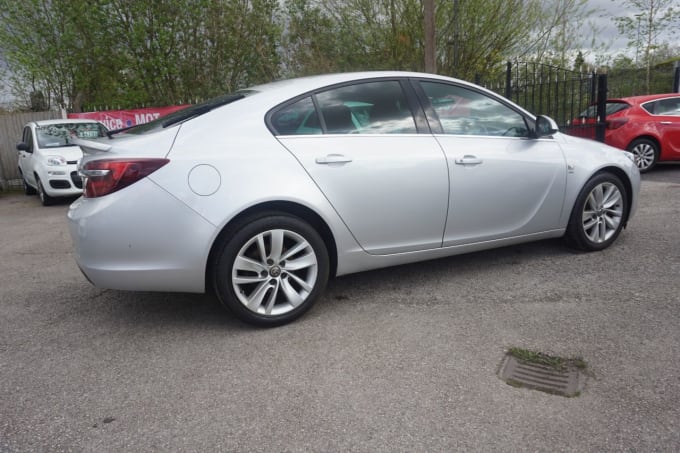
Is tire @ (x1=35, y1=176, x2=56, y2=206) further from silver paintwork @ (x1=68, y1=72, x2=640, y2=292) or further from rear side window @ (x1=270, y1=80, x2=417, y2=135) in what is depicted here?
rear side window @ (x1=270, y1=80, x2=417, y2=135)

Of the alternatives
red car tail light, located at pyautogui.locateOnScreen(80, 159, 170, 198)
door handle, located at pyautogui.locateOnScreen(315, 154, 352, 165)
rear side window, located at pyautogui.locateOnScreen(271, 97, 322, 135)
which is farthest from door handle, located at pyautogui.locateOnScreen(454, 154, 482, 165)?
red car tail light, located at pyautogui.locateOnScreen(80, 159, 170, 198)

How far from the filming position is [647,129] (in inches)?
365

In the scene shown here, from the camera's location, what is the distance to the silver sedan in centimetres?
308

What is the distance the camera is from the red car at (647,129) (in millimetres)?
9242

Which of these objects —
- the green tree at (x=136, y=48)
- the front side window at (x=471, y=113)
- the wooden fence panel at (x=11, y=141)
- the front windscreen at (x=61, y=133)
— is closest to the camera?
the front side window at (x=471, y=113)

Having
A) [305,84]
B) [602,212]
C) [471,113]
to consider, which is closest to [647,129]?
[602,212]

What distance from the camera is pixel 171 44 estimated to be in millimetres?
13766

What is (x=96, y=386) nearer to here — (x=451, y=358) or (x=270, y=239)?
(x=270, y=239)

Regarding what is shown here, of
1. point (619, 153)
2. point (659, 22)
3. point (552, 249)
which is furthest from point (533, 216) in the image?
point (659, 22)

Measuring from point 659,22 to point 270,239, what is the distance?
58.4ft

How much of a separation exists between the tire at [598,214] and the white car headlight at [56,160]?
8694mm

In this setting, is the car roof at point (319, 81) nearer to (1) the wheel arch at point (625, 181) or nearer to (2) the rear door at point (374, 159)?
(2) the rear door at point (374, 159)

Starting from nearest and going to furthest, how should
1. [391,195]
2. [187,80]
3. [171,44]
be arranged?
1. [391,195]
2. [171,44]
3. [187,80]

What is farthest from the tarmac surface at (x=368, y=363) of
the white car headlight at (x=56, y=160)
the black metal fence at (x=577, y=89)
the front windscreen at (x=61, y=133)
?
the front windscreen at (x=61, y=133)
